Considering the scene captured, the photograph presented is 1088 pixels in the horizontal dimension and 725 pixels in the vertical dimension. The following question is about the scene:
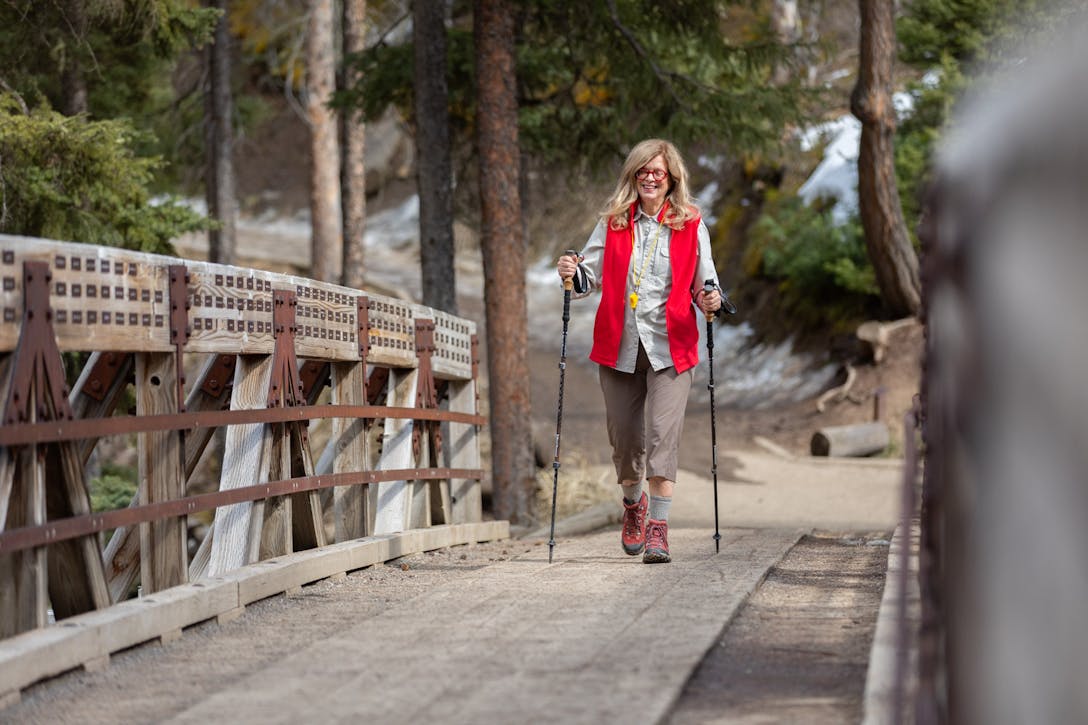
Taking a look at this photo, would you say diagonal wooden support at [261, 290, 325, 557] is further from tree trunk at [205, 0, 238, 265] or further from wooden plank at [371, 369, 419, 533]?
tree trunk at [205, 0, 238, 265]

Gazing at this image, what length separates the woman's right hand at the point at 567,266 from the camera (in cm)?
757

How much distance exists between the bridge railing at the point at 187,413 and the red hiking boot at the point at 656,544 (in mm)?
1493

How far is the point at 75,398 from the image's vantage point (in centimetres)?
562

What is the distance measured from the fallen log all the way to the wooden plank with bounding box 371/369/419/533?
10.3 m

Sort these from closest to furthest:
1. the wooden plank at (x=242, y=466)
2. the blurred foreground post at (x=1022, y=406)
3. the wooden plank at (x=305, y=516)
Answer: the blurred foreground post at (x=1022, y=406) → the wooden plank at (x=242, y=466) → the wooden plank at (x=305, y=516)

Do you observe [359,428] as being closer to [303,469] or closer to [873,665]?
[303,469]

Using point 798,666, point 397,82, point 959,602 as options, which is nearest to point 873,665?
point 798,666

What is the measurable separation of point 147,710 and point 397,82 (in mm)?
12327

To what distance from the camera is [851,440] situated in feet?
59.0

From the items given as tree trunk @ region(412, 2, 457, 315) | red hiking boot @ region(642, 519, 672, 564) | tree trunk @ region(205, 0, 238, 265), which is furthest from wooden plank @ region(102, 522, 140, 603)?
tree trunk @ region(205, 0, 238, 265)

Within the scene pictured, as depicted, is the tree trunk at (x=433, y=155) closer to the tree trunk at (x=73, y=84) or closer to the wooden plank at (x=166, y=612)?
the tree trunk at (x=73, y=84)

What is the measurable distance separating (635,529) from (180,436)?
285cm

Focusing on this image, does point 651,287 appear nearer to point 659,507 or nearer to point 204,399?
point 659,507

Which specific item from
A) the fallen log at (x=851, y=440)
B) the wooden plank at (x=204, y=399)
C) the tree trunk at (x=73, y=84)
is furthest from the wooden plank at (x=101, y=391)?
the fallen log at (x=851, y=440)
